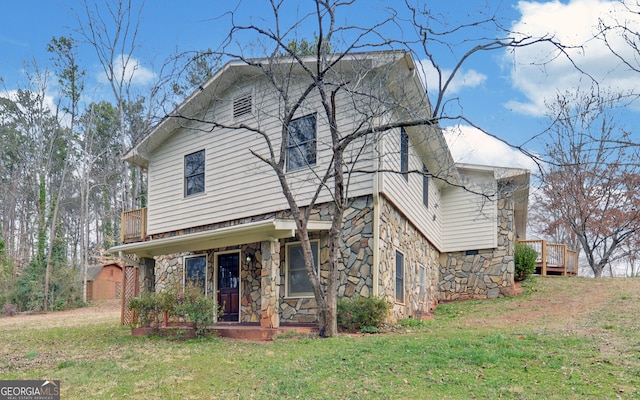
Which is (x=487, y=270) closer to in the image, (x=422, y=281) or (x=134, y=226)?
(x=422, y=281)

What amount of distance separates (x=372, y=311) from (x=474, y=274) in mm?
8726

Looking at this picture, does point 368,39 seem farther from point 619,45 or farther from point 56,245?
point 56,245

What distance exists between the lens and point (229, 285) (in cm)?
1246

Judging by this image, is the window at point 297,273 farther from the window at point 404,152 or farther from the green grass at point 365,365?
the window at point 404,152

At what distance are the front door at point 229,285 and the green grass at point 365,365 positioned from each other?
8.51 feet

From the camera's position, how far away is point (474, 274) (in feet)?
56.6

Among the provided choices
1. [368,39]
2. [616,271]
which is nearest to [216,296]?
[368,39]

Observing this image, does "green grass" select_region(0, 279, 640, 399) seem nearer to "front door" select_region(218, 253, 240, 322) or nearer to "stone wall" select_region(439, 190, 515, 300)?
"front door" select_region(218, 253, 240, 322)

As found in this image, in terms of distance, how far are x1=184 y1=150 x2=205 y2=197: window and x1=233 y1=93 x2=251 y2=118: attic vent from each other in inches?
62.0

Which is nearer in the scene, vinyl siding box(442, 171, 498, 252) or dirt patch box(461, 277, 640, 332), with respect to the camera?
dirt patch box(461, 277, 640, 332)

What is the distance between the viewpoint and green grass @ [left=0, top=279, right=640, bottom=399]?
562 centimetres

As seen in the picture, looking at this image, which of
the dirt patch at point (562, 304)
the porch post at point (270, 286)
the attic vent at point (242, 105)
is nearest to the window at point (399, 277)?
the dirt patch at point (562, 304)

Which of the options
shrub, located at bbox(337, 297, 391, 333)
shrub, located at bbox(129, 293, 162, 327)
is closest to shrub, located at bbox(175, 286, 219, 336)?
shrub, located at bbox(129, 293, 162, 327)

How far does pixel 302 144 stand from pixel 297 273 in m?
2.86
